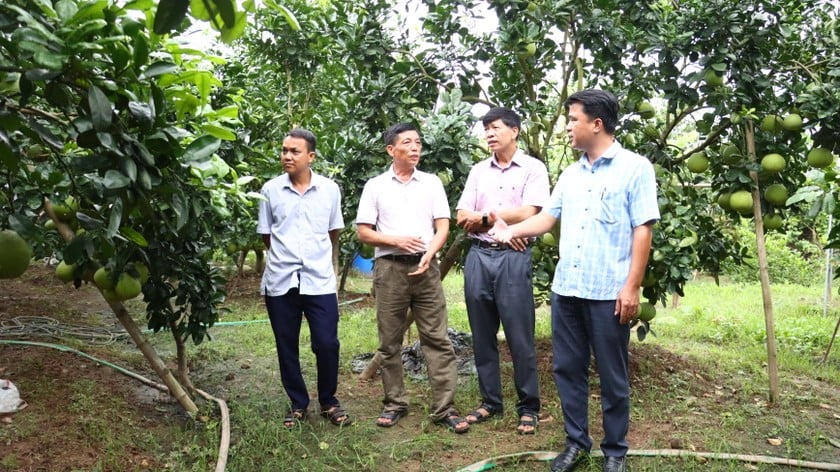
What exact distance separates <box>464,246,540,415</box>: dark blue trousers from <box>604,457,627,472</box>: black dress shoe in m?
0.71

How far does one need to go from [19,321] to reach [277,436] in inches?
138

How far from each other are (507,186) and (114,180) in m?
2.23

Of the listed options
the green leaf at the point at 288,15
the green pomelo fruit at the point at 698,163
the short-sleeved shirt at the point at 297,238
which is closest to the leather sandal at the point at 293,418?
the short-sleeved shirt at the point at 297,238

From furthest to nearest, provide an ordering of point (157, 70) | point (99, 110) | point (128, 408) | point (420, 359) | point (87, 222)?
point (420, 359)
point (128, 408)
point (87, 222)
point (157, 70)
point (99, 110)

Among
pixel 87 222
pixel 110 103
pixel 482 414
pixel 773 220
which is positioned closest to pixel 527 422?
pixel 482 414

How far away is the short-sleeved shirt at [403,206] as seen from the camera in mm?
3561

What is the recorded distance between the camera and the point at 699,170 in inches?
160

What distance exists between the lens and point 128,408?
12.0 ft

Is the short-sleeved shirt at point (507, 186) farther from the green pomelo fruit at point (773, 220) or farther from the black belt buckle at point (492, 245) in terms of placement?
the green pomelo fruit at point (773, 220)

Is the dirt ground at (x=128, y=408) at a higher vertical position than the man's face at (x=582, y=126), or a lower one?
Answer: lower

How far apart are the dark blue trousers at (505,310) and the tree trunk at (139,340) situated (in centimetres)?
149

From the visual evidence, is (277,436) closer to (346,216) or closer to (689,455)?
(346,216)

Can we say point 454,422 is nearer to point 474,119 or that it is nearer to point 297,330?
point 297,330

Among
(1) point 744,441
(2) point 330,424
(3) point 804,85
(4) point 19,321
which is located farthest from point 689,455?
(4) point 19,321
